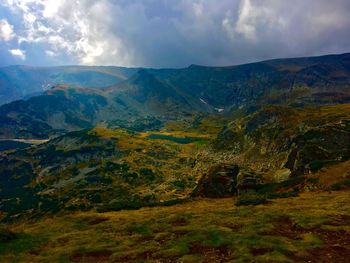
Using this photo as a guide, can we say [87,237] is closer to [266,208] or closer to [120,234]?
[120,234]

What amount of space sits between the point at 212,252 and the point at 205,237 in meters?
4.29

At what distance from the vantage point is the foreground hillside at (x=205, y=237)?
3123cm

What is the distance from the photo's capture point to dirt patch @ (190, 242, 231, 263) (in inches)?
1200

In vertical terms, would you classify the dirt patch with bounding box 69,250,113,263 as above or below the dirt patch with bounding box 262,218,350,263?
below

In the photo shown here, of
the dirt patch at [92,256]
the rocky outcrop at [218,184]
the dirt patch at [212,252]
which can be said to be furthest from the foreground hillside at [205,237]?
the rocky outcrop at [218,184]

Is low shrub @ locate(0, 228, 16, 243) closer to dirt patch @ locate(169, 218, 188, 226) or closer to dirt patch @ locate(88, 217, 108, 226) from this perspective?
dirt patch @ locate(88, 217, 108, 226)

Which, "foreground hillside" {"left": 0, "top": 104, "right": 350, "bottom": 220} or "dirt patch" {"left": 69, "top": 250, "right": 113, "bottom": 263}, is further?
"foreground hillside" {"left": 0, "top": 104, "right": 350, "bottom": 220}

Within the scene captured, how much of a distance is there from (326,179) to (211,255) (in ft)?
136

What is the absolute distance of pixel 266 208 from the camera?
4912 centimetres

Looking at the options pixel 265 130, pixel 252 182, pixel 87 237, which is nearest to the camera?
pixel 87 237

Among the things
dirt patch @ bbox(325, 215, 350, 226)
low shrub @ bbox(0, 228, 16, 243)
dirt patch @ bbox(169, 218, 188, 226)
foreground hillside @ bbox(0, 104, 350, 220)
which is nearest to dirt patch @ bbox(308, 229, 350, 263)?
dirt patch @ bbox(325, 215, 350, 226)

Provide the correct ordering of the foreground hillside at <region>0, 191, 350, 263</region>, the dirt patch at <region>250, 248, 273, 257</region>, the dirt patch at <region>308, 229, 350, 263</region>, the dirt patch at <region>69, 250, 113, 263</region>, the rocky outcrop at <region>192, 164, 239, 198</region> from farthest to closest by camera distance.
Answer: the rocky outcrop at <region>192, 164, 239, 198</region>
the dirt patch at <region>69, 250, 113, 263</region>
the foreground hillside at <region>0, 191, 350, 263</region>
the dirt patch at <region>250, 248, 273, 257</region>
the dirt patch at <region>308, 229, 350, 263</region>

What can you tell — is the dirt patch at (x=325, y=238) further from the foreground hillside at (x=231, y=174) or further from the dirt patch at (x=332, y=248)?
the foreground hillside at (x=231, y=174)

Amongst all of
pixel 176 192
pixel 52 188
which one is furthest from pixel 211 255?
pixel 52 188
